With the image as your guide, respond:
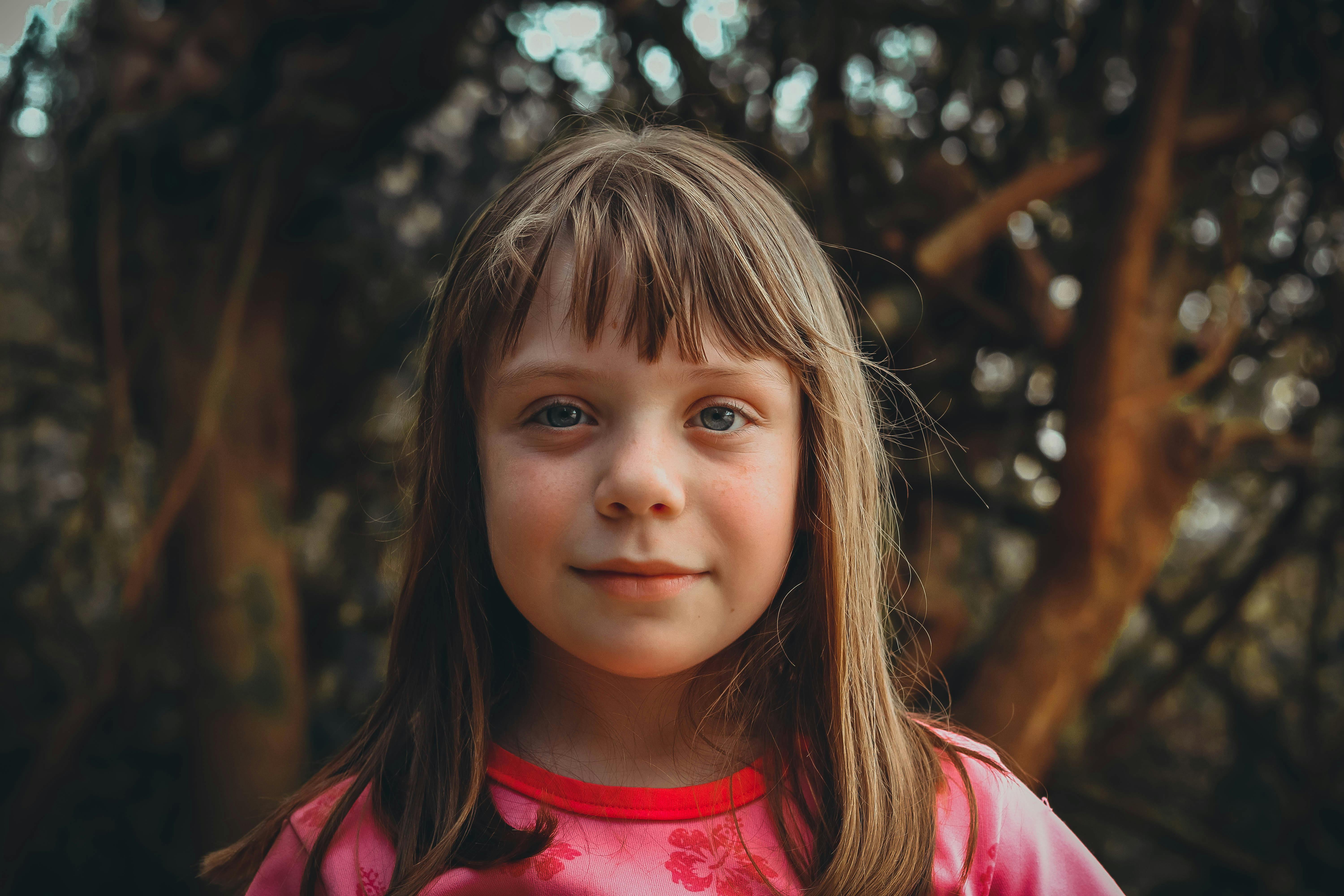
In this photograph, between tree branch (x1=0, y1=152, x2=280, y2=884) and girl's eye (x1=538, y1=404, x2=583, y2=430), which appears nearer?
girl's eye (x1=538, y1=404, x2=583, y2=430)

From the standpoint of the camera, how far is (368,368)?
1.93m

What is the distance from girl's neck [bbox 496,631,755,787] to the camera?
0.94 metres

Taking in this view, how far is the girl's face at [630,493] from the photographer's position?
80cm

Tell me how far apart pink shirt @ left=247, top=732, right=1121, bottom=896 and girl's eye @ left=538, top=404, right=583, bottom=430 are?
Result: 37 centimetres

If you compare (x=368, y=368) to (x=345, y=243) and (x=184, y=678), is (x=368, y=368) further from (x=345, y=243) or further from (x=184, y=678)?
(x=184, y=678)

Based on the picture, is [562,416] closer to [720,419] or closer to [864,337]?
[720,419]

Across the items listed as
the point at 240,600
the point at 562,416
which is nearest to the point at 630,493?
the point at 562,416

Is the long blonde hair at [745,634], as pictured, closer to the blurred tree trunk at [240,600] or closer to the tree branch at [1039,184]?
the tree branch at [1039,184]

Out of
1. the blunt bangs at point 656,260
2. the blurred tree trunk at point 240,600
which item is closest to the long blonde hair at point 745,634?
the blunt bangs at point 656,260

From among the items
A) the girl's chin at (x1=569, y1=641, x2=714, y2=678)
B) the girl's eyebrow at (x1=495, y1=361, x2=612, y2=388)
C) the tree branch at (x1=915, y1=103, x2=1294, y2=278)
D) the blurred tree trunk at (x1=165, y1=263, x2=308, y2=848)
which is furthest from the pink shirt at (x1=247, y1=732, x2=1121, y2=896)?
the tree branch at (x1=915, y1=103, x2=1294, y2=278)

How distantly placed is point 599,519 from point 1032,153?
49.7 inches

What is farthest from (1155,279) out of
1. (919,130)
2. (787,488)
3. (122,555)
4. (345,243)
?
(122,555)

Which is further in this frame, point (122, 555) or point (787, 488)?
point (122, 555)

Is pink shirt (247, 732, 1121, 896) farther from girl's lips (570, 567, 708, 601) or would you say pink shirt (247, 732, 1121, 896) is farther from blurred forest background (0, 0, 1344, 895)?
blurred forest background (0, 0, 1344, 895)
